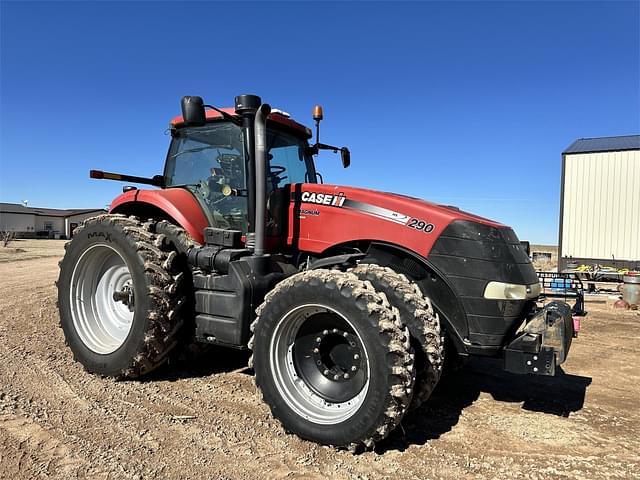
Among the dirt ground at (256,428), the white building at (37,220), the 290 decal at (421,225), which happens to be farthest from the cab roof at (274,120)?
the white building at (37,220)

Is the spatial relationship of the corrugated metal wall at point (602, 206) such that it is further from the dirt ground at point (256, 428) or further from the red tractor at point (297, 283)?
the red tractor at point (297, 283)

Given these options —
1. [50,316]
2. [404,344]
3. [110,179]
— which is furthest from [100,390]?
[50,316]

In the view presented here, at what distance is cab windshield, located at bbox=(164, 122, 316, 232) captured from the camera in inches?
172

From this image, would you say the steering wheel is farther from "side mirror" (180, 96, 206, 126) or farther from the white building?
the white building

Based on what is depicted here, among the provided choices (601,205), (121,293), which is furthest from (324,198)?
(601,205)

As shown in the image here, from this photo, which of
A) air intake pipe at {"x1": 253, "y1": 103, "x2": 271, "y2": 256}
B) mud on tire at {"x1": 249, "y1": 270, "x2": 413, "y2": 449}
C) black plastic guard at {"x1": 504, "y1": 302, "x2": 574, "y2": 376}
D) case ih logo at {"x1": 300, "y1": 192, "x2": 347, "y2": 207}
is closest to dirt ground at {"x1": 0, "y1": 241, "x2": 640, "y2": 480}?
mud on tire at {"x1": 249, "y1": 270, "x2": 413, "y2": 449}

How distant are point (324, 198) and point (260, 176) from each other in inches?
23.1

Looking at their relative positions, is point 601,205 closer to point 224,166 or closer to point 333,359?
point 224,166

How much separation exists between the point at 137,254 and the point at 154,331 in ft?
2.27

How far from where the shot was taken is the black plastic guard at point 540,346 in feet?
10.1

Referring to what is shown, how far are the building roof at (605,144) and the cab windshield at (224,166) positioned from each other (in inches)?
516

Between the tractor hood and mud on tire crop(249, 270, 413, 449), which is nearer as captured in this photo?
mud on tire crop(249, 270, 413, 449)

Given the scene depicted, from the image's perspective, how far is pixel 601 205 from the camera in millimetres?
14594

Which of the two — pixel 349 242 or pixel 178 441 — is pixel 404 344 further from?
pixel 178 441
